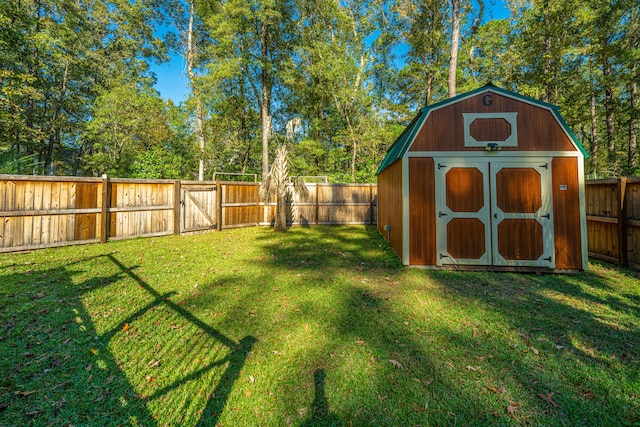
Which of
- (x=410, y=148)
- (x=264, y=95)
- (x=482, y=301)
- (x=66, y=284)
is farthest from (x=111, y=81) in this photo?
(x=482, y=301)

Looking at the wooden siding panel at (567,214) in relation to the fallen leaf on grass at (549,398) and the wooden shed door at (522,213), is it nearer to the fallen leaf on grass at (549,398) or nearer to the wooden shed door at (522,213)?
the wooden shed door at (522,213)

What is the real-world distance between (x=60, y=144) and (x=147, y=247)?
1803 cm

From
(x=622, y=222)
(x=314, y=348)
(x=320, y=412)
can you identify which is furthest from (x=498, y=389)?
(x=622, y=222)

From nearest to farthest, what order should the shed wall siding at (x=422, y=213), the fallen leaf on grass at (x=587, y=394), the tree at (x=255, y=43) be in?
the fallen leaf on grass at (x=587, y=394) → the shed wall siding at (x=422, y=213) → the tree at (x=255, y=43)

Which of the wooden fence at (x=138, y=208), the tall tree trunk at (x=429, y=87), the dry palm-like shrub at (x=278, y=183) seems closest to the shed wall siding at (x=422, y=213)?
the dry palm-like shrub at (x=278, y=183)

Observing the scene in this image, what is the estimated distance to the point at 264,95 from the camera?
16.7 meters

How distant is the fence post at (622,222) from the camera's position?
18.0 ft

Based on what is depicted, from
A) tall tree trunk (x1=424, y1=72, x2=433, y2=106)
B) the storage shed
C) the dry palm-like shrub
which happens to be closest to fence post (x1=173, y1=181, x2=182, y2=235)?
the dry palm-like shrub

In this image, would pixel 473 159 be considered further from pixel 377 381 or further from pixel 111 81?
pixel 111 81

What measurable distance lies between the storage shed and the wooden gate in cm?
772

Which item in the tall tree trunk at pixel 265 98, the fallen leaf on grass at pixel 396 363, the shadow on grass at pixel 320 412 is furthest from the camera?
the tall tree trunk at pixel 265 98

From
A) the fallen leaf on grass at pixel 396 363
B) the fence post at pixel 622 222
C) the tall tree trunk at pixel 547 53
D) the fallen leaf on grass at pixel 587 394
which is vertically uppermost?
the tall tree trunk at pixel 547 53

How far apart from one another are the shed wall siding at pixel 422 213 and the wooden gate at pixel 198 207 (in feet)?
25.8

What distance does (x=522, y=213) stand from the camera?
548cm
